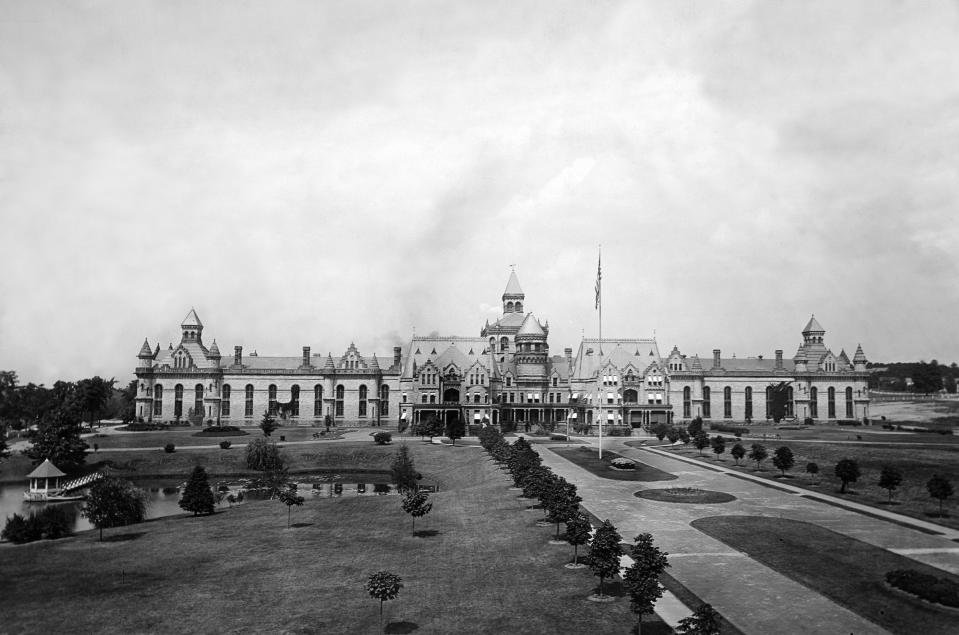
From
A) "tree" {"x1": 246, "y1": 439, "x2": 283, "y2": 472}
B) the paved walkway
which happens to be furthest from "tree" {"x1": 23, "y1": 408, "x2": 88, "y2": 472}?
the paved walkway

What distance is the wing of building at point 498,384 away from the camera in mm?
125438

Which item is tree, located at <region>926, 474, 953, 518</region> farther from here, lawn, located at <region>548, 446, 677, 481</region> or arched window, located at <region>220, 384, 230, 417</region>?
arched window, located at <region>220, 384, 230, 417</region>

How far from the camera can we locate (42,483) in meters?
71.6

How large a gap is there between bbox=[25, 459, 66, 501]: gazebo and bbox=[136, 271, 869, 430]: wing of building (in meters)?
57.8

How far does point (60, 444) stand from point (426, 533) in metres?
59.8

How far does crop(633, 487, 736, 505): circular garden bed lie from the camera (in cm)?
5559

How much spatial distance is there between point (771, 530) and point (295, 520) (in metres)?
34.8

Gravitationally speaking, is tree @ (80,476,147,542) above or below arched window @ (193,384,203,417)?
below

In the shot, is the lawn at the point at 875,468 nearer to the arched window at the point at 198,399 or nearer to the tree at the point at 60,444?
the tree at the point at 60,444

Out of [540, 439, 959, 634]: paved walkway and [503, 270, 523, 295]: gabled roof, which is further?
[503, 270, 523, 295]: gabled roof

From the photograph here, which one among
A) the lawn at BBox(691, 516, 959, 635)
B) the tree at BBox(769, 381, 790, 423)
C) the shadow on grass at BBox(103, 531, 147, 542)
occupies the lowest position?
the shadow on grass at BBox(103, 531, 147, 542)

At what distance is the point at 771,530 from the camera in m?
44.4

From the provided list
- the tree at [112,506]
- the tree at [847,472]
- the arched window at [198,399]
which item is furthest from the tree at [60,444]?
the tree at [847,472]

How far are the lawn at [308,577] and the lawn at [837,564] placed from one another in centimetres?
1003
